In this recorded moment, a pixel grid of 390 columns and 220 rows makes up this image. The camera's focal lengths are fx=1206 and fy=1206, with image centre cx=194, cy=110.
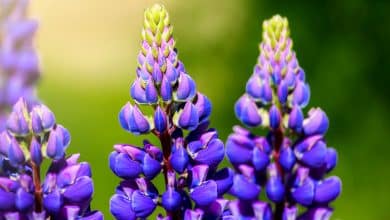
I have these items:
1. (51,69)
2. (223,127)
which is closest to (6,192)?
(223,127)

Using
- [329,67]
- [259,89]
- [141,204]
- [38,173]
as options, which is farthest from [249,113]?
[329,67]

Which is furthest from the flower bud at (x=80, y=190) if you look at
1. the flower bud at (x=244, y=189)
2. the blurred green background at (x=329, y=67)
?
the blurred green background at (x=329, y=67)

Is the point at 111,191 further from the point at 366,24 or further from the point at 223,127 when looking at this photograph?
the point at 366,24

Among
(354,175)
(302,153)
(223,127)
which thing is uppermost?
(223,127)

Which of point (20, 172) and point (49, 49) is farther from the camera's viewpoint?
point (49, 49)

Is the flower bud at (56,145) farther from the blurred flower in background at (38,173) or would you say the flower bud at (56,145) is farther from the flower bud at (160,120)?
the flower bud at (160,120)

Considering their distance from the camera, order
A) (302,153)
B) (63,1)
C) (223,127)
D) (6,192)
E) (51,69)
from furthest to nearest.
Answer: (63,1) → (51,69) → (223,127) → (302,153) → (6,192)
